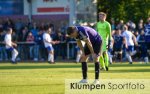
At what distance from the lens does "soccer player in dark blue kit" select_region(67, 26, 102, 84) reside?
59.8 feet

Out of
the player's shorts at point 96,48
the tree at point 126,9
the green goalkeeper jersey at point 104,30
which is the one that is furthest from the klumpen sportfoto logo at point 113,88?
the tree at point 126,9

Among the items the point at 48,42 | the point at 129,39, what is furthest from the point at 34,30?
the point at 129,39

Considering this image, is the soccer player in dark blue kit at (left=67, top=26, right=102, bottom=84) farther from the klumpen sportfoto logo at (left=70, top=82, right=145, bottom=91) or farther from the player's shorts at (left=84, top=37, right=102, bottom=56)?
the klumpen sportfoto logo at (left=70, top=82, right=145, bottom=91)

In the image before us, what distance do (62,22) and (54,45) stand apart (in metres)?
1.75

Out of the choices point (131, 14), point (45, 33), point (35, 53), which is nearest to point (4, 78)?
point (45, 33)

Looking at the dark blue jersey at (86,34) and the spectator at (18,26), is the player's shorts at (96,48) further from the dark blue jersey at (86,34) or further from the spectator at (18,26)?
the spectator at (18,26)

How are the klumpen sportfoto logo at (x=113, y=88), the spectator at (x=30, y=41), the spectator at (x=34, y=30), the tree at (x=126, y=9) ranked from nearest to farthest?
1. the klumpen sportfoto logo at (x=113, y=88)
2. the spectator at (x=34, y=30)
3. the spectator at (x=30, y=41)
4. the tree at (x=126, y=9)

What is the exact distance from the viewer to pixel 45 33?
35188 millimetres

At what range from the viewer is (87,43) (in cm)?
1850

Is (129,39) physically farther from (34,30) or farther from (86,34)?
(86,34)

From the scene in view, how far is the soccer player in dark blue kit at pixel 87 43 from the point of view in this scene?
59.8ft

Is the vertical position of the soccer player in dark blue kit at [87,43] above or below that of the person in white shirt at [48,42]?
above

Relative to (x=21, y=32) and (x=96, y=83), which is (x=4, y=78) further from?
(x=21, y=32)

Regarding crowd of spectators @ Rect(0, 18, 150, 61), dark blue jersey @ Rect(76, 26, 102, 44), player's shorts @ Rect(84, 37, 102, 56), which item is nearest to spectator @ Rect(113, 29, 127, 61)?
crowd of spectators @ Rect(0, 18, 150, 61)
